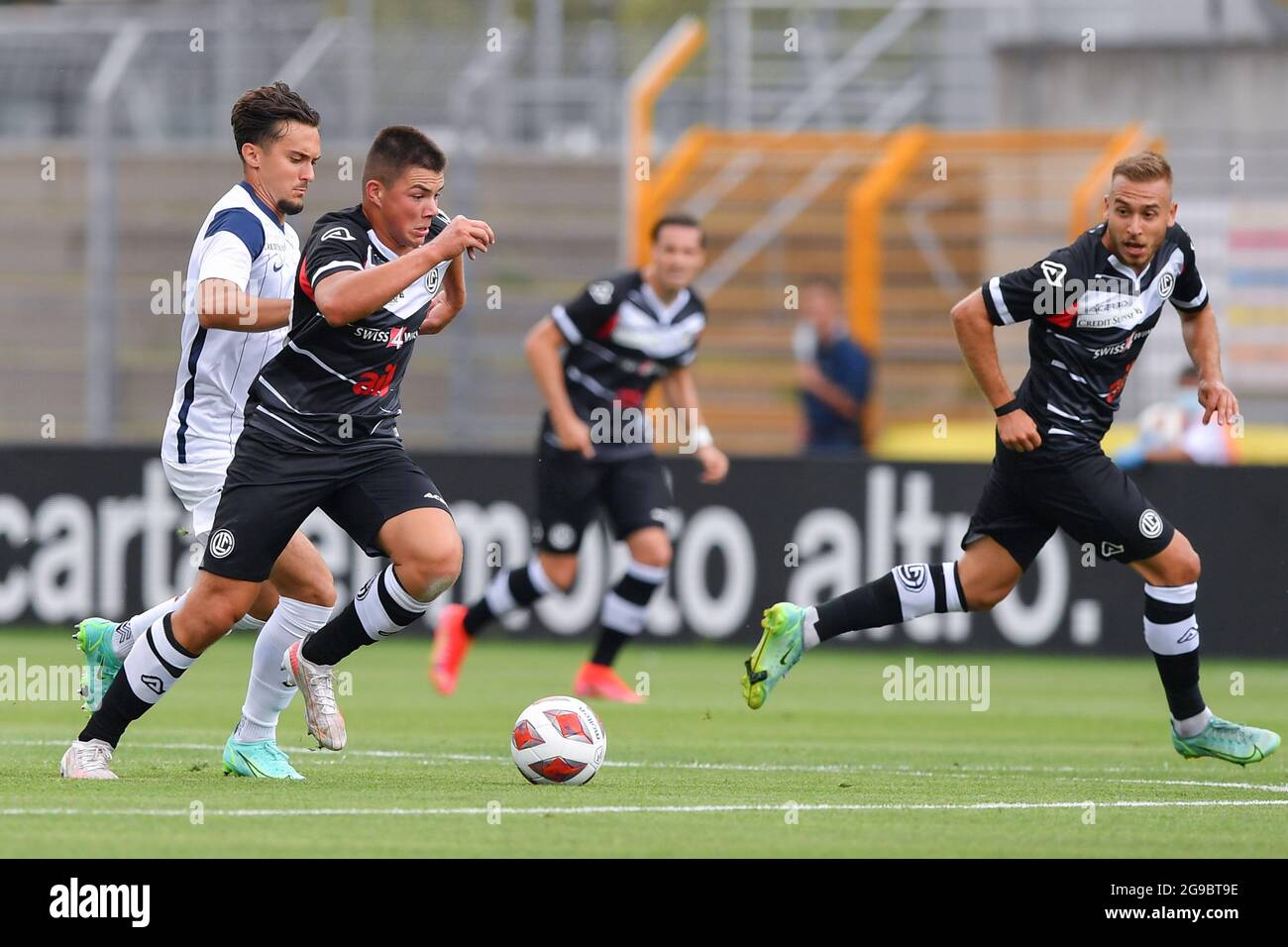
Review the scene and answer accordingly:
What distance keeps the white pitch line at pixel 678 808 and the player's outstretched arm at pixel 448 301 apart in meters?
1.95

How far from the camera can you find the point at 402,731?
31.8 ft

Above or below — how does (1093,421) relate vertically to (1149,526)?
above

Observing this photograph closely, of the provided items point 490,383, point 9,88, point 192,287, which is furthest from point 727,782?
point 9,88

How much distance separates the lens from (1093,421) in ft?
27.1

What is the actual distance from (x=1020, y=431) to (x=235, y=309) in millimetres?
3038

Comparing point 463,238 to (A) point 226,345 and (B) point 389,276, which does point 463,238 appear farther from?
(A) point 226,345

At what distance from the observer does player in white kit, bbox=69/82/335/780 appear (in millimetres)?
7086

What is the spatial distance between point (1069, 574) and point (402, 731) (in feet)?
20.4

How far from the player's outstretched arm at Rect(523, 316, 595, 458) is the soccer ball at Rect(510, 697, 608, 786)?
3.91m

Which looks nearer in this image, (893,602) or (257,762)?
(257,762)

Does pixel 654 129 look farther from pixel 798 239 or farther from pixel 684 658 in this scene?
pixel 684 658

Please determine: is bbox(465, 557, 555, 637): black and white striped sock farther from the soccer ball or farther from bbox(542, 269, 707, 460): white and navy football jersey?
the soccer ball

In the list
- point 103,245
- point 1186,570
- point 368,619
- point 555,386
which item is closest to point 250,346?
point 368,619
